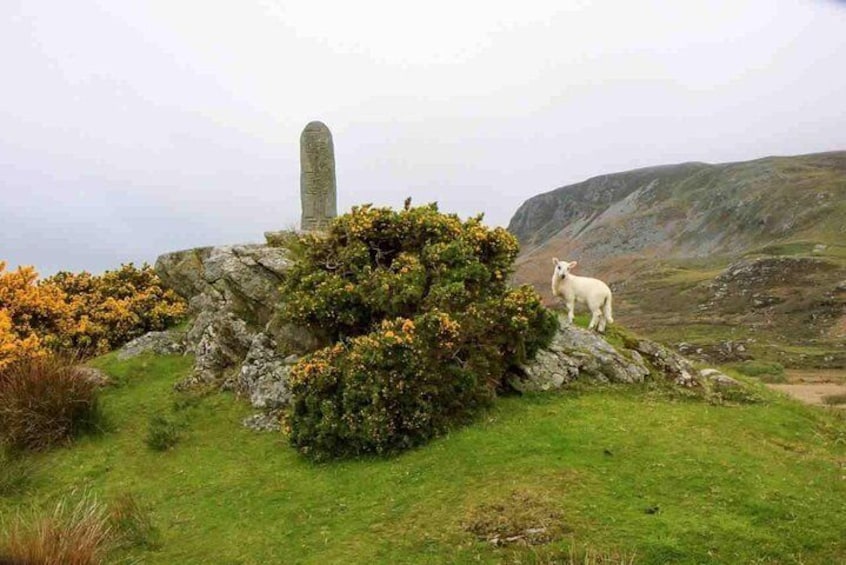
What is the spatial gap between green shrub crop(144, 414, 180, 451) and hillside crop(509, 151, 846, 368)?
47.8 meters

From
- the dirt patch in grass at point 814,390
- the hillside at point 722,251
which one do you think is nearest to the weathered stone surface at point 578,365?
the dirt patch in grass at point 814,390

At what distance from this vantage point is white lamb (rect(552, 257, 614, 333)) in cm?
1584

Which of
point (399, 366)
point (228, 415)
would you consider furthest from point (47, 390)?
point (399, 366)

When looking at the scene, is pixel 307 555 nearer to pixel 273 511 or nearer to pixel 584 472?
pixel 273 511

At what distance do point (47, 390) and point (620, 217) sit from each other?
6036 inches

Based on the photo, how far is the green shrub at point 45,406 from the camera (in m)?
12.7

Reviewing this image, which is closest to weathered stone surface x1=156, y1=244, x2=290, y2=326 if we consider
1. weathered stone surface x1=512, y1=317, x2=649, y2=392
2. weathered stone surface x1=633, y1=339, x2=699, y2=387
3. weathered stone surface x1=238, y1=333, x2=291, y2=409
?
weathered stone surface x1=238, y1=333, x2=291, y2=409

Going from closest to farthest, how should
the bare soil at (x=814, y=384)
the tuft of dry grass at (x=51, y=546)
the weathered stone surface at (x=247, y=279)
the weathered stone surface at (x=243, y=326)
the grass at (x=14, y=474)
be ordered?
the tuft of dry grass at (x=51, y=546) → the grass at (x=14, y=474) → the weathered stone surface at (x=243, y=326) → the weathered stone surface at (x=247, y=279) → the bare soil at (x=814, y=384)

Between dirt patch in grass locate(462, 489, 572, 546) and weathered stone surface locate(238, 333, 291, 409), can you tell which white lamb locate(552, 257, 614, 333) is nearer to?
weathered stone surface locate(238, 333, 291, 409)

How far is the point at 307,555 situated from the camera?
8.13 metres

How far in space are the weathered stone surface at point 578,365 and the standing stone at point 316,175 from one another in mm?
10406

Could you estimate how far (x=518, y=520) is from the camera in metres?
8.05

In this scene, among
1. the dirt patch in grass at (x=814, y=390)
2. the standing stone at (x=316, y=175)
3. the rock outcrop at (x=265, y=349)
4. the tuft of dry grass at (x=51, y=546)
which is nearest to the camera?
the tuft of dry grass at (x=51, y=546)

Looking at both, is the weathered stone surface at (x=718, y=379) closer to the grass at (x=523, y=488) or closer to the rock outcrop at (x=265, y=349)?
A: the rock outcrop at (x=265, y=349)
